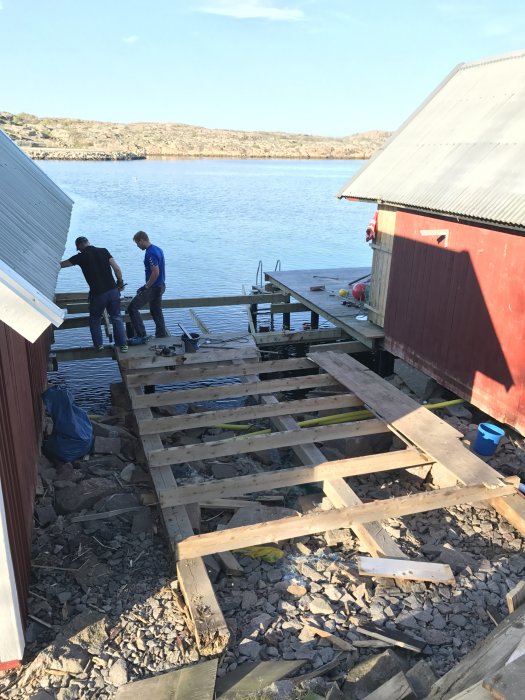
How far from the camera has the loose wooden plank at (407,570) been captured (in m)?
5.78

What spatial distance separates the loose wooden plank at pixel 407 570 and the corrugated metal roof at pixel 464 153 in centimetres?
499

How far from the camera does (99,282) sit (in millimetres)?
10641

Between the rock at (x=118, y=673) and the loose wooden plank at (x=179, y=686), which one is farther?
the rock at (x=118, y=673)

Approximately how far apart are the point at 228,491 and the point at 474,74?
35.1ft

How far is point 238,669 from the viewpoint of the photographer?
15.8 feet

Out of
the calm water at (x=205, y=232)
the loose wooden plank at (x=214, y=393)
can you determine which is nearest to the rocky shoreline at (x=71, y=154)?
the calm water at (x=205, y=232)

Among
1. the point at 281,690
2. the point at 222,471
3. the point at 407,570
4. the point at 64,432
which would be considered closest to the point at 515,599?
the point at 407,570

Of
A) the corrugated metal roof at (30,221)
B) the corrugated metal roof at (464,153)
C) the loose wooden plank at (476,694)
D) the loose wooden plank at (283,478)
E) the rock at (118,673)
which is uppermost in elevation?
the corrugated metal roof at (464,153)

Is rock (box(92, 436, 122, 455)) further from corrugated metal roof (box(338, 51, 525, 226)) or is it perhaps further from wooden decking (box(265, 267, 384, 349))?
corrugated metal roof (box(338, 51, 525, 226))

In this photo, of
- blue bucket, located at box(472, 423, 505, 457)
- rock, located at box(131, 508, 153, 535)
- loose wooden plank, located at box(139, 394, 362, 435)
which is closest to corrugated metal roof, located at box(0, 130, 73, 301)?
loose wooden plank, located at box(139, 394, 362, 435)

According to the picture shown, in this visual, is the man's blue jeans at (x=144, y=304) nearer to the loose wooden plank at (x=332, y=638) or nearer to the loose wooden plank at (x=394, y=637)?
the loose wooden plank at (x=332, y=638)

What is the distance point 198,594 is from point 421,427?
13.7 feet

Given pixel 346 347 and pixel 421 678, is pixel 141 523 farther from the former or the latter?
pixel 346 347

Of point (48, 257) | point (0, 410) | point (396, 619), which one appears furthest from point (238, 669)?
point (48, 257)
